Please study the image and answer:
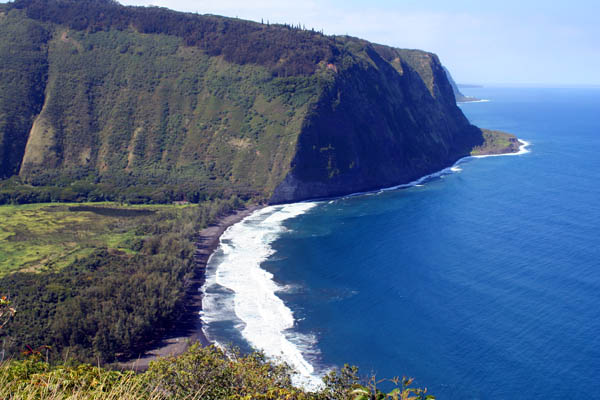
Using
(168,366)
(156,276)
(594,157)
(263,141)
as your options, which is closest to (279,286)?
(156,276)

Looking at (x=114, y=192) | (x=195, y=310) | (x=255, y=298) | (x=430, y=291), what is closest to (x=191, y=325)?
(x=195, y=310)

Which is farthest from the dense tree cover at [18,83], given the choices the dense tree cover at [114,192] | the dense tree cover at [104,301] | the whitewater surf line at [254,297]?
the whitewater surf line at [254,297]

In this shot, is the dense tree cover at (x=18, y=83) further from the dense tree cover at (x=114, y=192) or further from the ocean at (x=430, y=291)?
the ocean at (x=430, y=291)

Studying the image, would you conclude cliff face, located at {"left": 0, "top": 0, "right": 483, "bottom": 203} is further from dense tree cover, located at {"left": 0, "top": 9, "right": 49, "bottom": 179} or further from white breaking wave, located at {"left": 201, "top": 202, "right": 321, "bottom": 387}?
white breaking wave, located at {"left": 201, "top": 202, "right": 321, "bottom": 387}

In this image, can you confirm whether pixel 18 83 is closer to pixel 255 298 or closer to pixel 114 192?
pixel 114 192

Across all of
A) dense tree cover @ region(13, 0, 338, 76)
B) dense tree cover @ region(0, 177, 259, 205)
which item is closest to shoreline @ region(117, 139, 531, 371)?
dense tree cover @ region(0, 177, 259, 205)

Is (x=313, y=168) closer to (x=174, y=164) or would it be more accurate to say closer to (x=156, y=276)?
(x=174, y=164)
